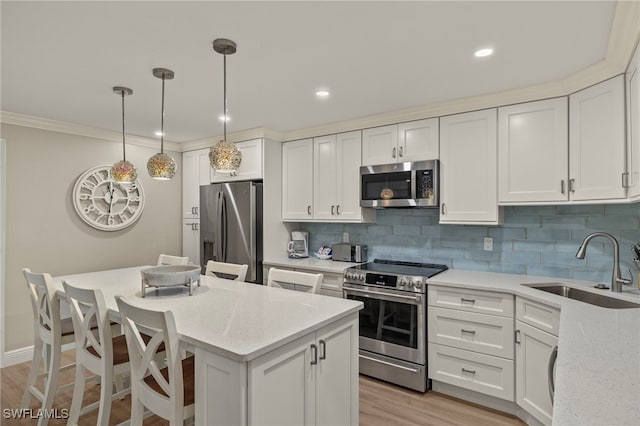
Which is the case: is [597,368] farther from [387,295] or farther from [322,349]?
[387,295]

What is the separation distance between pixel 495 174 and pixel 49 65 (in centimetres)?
315

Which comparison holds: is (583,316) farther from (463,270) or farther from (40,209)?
(40,209)

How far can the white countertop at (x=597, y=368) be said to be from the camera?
0.72 m

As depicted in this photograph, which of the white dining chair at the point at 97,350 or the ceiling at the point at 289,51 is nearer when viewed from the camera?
the ceiling at the point at 289,51

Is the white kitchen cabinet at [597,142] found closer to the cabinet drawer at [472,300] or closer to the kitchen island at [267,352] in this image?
the cabinet drawer at [472,300]

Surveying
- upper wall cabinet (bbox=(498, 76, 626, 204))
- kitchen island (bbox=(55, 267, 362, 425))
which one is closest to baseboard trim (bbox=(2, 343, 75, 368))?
kitchen island (bbox=(55, 267, 362, 425))

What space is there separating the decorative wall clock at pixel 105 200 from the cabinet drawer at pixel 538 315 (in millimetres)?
3844

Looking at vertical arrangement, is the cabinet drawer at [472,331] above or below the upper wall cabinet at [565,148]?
below

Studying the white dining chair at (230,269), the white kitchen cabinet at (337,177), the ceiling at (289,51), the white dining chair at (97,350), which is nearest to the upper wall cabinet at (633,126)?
the ceiling at (289,51)

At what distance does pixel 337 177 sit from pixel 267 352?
2462mm

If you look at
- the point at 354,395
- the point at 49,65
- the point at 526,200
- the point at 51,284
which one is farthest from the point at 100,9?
the point at 526,200

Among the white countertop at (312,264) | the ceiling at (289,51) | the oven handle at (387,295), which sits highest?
the ceiling at (289,51)

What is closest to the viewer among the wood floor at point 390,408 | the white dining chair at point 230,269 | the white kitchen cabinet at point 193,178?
the wood floor at point 390,408

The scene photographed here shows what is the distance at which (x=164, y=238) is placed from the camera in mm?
4457
